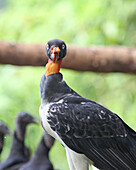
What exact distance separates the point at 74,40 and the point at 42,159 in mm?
1413

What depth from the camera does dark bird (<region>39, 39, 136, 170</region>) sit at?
4.10 ft

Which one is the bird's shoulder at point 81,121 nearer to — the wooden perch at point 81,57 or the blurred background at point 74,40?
the wooden perch at point 81,57

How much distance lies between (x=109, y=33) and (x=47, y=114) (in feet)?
6.22

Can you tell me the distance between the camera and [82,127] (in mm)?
1256

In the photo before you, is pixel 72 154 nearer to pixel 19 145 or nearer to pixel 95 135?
pixel 95 135

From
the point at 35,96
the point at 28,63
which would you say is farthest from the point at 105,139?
the point at 35,96

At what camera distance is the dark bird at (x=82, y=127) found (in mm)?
1249

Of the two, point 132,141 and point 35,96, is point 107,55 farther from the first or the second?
point 132,141

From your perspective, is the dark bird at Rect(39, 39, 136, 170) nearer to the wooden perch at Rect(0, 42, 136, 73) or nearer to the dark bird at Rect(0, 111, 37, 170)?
the dark bird at Rect(0, 111, 37, 170)

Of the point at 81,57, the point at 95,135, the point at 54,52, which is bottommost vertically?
the point at 81,57

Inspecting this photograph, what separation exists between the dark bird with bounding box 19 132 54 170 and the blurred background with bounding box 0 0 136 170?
874 millimetres

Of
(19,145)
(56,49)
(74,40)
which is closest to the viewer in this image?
(56,49)

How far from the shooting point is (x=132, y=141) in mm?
1289

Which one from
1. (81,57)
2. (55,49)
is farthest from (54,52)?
(81,57)
